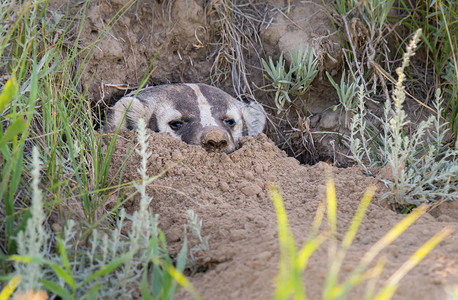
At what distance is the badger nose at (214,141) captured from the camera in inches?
103

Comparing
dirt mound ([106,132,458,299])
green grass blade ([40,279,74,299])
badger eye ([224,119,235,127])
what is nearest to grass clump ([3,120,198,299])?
green grass blade ([40,279,74,299])

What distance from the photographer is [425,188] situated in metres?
2.21

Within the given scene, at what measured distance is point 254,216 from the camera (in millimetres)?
1906

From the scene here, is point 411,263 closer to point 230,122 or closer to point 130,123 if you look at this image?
point 230,122

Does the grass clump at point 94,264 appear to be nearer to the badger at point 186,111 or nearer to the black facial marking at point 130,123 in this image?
the badger at point 186,111

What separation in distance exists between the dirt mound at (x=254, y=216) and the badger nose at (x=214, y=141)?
10 cm

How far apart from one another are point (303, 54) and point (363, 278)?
2198 millimetres

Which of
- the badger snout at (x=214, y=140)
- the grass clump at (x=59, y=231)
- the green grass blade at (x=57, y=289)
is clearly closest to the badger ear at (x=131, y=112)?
the badger snout at (x=214, y=140)

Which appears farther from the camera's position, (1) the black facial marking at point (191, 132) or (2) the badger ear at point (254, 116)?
(2) the badger ear at point (254, 116)

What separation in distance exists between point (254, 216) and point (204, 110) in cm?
133

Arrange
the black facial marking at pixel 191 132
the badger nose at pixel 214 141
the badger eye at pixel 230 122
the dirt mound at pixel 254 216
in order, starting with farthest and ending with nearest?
the badger eye at pixel 230 122, the black facial marking at pixel 191 132, the badger nose at pixel 214 141, the dirt mound at pixel 254 216

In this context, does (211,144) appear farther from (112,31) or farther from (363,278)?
(363,278)

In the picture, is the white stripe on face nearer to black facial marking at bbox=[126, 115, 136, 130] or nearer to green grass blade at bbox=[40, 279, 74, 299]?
black facial marking at bbox=[126, 115, 136, 130]

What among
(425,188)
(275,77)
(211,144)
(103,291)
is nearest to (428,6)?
(275,77)
